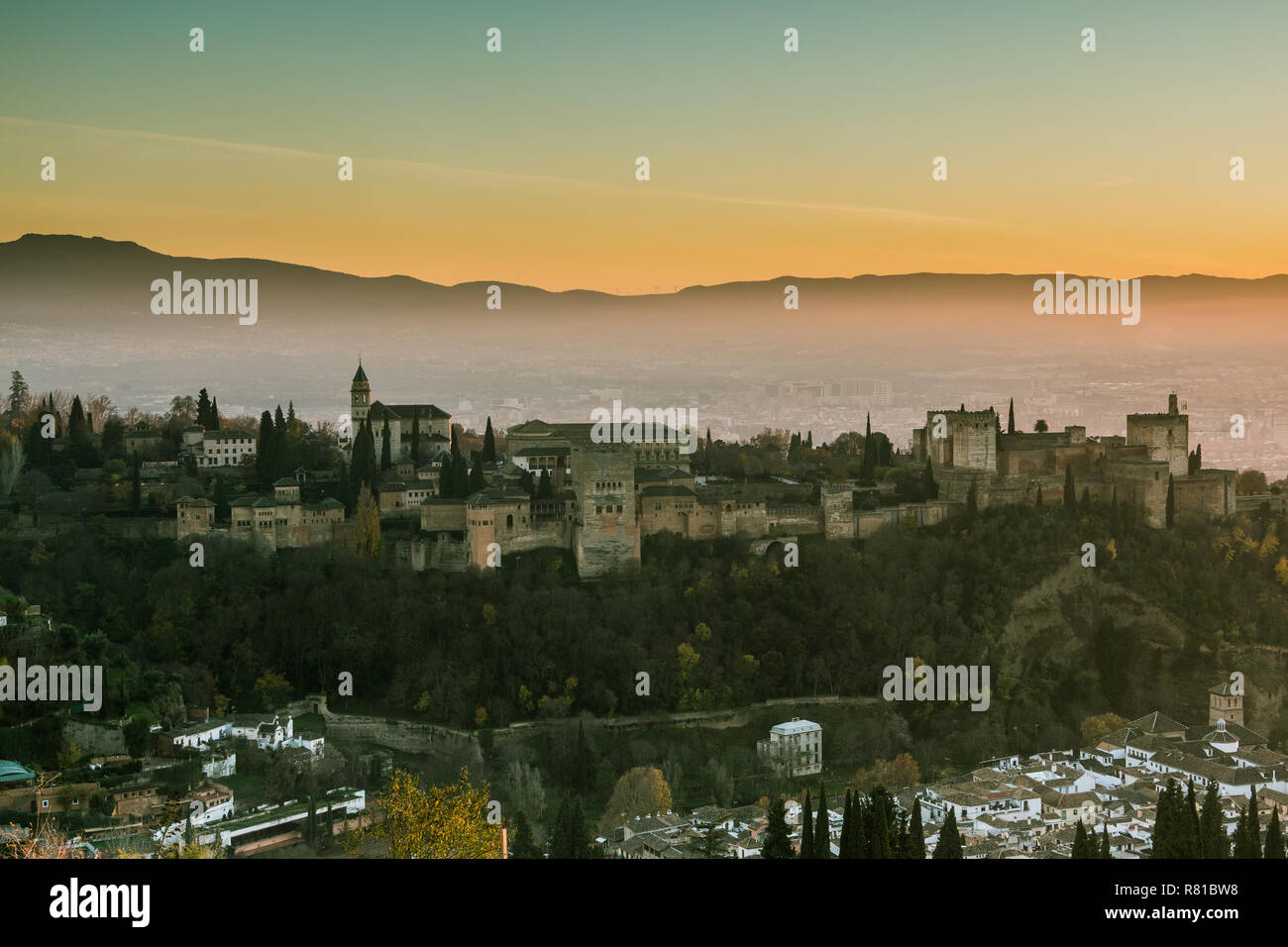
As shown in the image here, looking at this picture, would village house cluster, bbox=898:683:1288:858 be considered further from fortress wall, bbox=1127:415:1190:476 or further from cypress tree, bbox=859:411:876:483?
cypress tree, bbox=859:411:876:483

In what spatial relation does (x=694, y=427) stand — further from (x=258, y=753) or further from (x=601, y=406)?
(x=258, y=753)

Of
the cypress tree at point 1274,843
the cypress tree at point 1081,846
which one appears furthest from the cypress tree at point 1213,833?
the cypress tree at point 1081,846

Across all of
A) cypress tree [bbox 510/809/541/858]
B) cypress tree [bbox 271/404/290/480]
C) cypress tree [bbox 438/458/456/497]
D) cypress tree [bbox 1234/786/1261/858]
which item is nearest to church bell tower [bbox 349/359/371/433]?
cypress tree [bbox 271/404/290/480]

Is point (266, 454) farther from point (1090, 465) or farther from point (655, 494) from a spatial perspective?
point (1090, 465)

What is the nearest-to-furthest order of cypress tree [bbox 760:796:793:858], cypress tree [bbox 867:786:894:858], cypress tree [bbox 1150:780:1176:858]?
cypress tree [bbox 867:786:894:858] → cypress tree [bbox 1150:780:1176:858] → cypress tree [bbox 760:796:793:858]

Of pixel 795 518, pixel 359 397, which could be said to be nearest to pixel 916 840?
pixel 795 518

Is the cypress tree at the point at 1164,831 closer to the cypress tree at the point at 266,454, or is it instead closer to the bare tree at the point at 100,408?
the cypress tree at the point at 266,454
